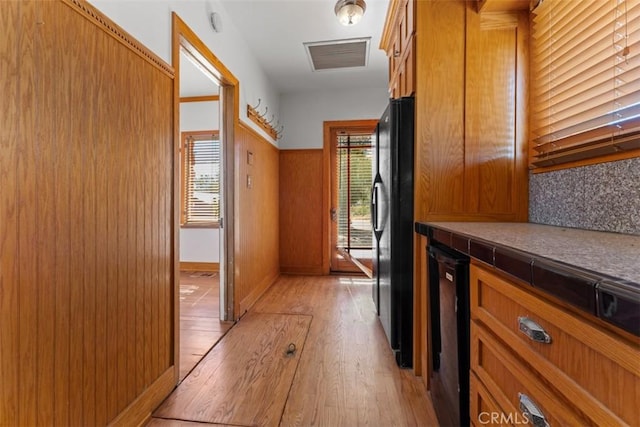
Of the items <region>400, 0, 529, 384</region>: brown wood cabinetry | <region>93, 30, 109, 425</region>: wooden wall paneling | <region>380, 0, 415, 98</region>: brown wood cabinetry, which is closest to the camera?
<region>93, 30, 109, 425</region>: wooden wall paneling

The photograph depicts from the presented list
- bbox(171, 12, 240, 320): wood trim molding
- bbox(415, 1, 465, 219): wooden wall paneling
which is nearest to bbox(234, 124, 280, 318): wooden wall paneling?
bbox(171, 12, 240, 320): wood trim molding

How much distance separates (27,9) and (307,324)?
242 cm

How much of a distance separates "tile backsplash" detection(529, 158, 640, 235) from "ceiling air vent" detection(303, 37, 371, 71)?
224 centimetres

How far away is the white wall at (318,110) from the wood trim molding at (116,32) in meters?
2.75

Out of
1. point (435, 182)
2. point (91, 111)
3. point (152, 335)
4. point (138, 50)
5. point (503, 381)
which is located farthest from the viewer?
point (435, 182)

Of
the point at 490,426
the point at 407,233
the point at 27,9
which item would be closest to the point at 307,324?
the point at 407,233

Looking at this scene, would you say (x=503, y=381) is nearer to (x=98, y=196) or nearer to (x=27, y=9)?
(x=98, y=196)

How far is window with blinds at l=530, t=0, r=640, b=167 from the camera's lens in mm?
979

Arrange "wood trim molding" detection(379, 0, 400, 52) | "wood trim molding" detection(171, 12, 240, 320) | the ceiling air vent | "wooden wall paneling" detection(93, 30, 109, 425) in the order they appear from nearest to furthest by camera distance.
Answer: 1. "wooden wall paneling" detection(93, 30, 109, 425)
2. "wood trim molding" detection(379, 0, 400, 52)
3. "wood trim molding" detection(171, 12, 240, 320)
4. the ceiling air vent

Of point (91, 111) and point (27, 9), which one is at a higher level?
point (27, 9)

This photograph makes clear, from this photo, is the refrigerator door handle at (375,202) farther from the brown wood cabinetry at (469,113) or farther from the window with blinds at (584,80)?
the window with blinds at (584,80)

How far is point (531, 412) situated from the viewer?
26.5 inches

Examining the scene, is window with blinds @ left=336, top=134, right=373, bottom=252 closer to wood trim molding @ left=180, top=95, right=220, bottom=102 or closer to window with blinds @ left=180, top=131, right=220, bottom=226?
window with blinds @ left=180, top=131, right=220, bottom=226

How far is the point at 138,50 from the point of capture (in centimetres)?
136
